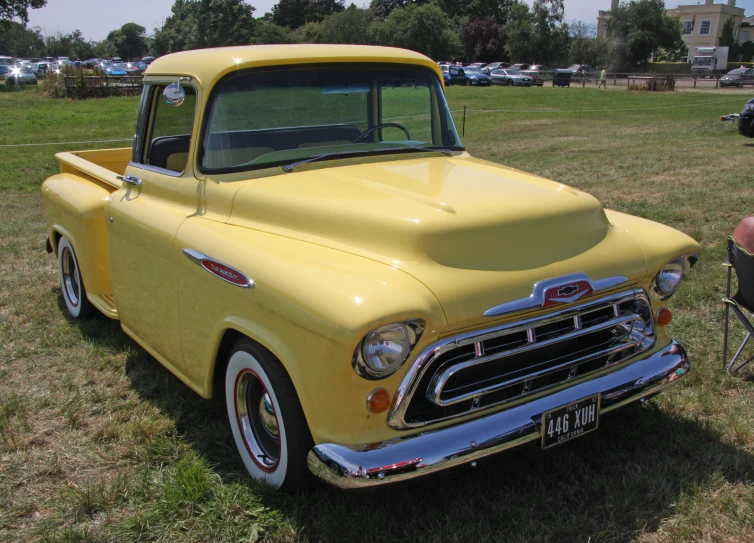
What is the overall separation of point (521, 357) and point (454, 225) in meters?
0.59

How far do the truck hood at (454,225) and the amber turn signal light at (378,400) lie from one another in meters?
0.34

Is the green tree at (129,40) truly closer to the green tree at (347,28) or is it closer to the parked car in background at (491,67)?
the green tree at (347,28)

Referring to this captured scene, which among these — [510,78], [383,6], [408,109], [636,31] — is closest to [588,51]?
[636,31]

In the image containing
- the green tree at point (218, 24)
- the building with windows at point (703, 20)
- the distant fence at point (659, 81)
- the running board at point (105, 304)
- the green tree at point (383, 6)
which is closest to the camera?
the running board at point (105, 304)

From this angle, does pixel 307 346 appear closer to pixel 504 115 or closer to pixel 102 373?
pixel 102 373

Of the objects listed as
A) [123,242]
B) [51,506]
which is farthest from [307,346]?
[123,242]

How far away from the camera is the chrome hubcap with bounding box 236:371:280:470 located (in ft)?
9.31

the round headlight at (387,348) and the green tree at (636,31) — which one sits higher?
the green tree at (636,31)

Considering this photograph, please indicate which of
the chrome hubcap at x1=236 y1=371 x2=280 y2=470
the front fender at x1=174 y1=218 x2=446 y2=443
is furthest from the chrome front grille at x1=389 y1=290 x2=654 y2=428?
the chrome hubcap at x1=236 y1=371 x2=280 y2=470

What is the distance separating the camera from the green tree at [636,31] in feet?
207

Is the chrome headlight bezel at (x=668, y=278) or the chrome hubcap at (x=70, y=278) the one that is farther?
the chrome hubcap at (x=70, y=278)

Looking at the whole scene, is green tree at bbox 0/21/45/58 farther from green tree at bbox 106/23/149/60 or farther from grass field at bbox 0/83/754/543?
grass field at bbox 0/83/754/543

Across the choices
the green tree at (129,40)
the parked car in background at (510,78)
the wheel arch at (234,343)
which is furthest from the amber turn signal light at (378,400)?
the green tree at (129,40)

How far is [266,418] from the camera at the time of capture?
2.83 m
